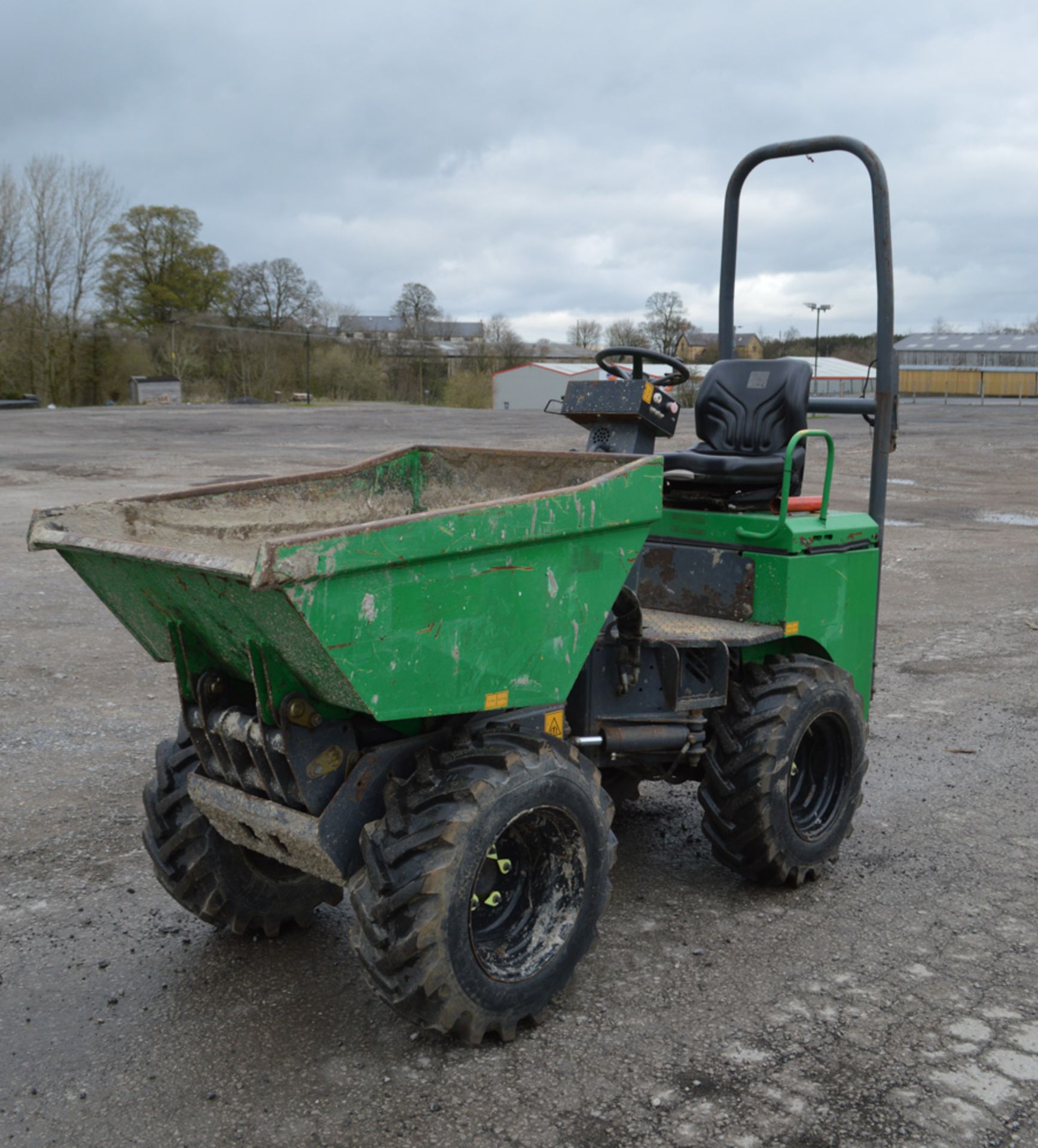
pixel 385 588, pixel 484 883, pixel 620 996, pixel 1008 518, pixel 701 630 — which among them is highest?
pixel 385 588

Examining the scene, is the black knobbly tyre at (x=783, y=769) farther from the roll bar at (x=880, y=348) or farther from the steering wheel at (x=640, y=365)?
the steering wheel at (x=640, y=365)

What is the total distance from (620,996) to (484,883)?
54cm

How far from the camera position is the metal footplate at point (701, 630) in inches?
154

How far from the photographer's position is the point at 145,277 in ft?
188

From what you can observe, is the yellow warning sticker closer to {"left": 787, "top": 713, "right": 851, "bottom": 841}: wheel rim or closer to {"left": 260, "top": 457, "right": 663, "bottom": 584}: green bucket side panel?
{"left": 260, "top": 457, "right": 663, "bottom": 584}: green bucket side panel

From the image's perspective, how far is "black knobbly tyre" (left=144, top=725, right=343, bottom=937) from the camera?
358 centimetres

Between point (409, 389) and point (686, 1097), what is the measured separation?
5796cm

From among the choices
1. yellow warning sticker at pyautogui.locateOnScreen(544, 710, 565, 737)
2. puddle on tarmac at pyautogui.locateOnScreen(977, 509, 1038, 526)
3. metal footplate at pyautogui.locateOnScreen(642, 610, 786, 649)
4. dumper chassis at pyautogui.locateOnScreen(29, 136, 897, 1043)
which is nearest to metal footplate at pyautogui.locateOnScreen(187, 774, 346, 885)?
dumper chassis at pyautogui.locateOnScreen(29, 136, 897, 1043)

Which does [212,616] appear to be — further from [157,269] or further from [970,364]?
[970,364]

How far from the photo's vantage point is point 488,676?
9.90ft

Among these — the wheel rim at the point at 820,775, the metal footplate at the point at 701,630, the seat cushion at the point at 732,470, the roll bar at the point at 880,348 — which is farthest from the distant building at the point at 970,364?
the metal footplate at the point at 701,630

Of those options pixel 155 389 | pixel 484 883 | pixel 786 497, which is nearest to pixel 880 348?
pixel 786 497

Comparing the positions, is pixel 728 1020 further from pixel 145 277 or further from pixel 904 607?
pixel 145 277

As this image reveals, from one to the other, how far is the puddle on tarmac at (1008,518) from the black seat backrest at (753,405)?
10732 mm
